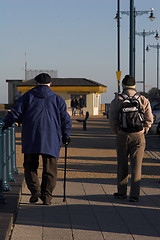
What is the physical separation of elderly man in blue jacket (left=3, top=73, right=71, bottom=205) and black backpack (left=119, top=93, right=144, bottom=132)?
2.69 feet

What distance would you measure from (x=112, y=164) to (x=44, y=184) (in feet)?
19.8

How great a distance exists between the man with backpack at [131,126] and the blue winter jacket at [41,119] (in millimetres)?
823

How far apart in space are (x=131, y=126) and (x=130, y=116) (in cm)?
14

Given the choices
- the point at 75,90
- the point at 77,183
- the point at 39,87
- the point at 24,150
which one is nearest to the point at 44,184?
the point at 24,150

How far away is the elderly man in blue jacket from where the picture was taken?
6.88 metres

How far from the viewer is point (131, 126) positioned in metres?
7.41

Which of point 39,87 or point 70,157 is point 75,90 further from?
point 39,87

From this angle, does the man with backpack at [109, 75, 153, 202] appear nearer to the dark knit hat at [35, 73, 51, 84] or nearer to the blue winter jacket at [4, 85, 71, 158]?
the blue winter jacket at [4, 85, 71, 158]

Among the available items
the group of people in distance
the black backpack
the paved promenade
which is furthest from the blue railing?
the group of people in distance

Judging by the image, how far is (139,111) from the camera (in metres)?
7.50

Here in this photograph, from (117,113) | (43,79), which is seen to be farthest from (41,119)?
(117,113)

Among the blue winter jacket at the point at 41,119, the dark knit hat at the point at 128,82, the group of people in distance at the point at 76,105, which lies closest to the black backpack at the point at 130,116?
the dark knit hat at the point at 128,82

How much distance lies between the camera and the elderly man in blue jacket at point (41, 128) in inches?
271

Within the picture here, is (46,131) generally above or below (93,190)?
above
